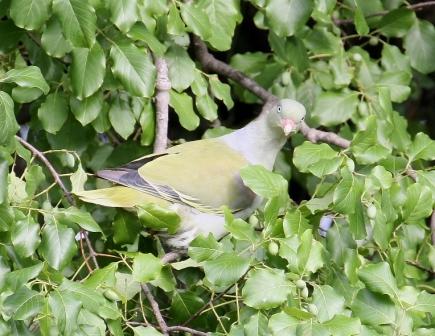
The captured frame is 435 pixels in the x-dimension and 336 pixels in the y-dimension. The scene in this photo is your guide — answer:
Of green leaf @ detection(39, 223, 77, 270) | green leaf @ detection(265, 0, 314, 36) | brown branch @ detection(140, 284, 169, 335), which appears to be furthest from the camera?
green leaf @ detection(265, 0, 314, 36)

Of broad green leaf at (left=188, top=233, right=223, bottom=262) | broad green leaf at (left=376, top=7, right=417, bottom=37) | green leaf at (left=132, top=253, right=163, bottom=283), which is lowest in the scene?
broad green leaf at (left=376, top=7, right=417, bottom=37)

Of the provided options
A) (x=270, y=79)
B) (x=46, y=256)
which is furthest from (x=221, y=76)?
(x=46, y=256)

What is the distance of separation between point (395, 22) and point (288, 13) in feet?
2.60

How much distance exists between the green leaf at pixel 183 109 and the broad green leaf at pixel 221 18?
168mm

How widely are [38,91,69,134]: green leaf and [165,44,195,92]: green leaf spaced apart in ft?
1.02

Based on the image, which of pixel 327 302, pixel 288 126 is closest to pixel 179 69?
pixel 288 126

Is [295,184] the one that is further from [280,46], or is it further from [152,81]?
[152,81]

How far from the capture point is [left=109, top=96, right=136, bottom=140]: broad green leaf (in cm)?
293

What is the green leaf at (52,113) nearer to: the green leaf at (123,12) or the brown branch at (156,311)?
the green leaf at (123,12)

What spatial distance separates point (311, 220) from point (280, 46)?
39.0 inches

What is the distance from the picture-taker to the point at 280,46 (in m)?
3.31

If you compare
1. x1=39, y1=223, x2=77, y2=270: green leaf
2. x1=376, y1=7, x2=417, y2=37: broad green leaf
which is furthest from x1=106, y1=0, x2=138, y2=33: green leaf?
x1=376, y1=7, x2=417, y2=37: broad green leaf

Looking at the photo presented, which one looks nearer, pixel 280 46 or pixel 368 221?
pixel 368 221

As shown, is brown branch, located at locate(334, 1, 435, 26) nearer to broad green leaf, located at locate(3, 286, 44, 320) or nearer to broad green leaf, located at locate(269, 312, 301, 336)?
broad green leaf, located at locate(269, 312, 301, 336)
